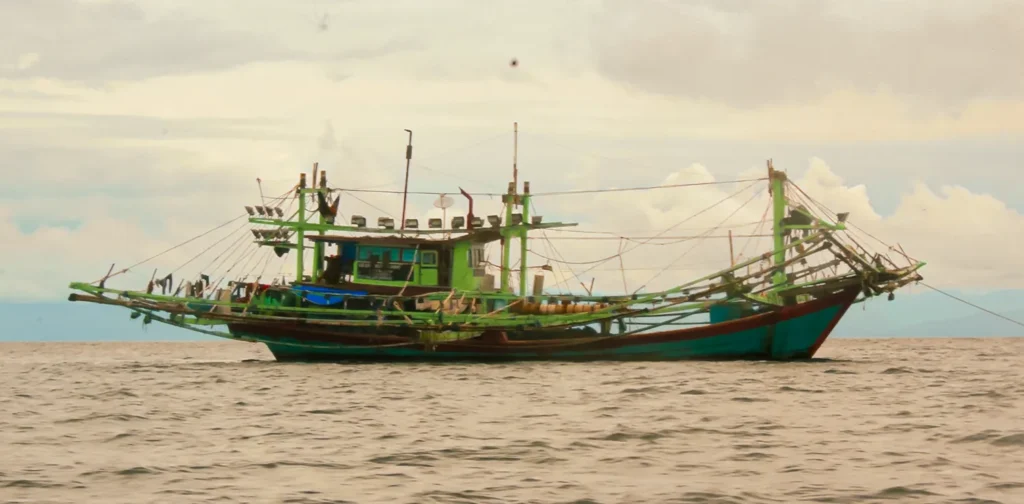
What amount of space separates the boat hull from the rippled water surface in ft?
20.5

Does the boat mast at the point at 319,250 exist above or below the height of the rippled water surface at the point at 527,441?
above

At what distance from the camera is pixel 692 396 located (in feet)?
83.4

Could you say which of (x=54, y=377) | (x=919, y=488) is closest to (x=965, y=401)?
(x=919, y=488)

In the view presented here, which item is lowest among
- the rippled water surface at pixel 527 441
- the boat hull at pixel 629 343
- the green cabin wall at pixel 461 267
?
the rippled water surface at pixel 527 441

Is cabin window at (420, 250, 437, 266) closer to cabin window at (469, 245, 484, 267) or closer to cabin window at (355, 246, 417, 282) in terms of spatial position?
cabin window at (355, 246, 417, 282)

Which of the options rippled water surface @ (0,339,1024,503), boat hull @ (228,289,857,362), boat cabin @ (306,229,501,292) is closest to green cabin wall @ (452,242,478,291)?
boat cabin @ (306,229,501,292)

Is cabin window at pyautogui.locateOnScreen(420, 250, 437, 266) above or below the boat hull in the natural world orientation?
above

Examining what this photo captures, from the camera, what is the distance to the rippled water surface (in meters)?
13.6

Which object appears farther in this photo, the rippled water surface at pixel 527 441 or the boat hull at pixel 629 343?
the boat hull at pixel 629 343

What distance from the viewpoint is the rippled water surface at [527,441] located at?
1363 centimetres

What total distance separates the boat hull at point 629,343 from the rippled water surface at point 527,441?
6.24 meters

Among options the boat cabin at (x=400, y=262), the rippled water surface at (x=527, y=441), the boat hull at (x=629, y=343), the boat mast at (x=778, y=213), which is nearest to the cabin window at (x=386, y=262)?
the boat cabin at (x=400, y=262)

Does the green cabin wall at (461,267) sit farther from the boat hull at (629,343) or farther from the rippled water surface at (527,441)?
the rippled water surface at (527,441)

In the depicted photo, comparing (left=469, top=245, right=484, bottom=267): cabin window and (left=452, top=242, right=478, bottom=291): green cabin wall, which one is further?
(left=469, top=245, right=484, bottom=267): cabin window
